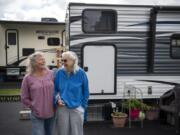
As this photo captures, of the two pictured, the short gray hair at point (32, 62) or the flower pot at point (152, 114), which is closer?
the short gray hair at point (32, 62)

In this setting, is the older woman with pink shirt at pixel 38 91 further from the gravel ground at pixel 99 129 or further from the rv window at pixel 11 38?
the rv window at pixel 11 38

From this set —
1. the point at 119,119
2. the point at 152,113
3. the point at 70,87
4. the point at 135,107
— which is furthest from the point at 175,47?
the point at 70,87

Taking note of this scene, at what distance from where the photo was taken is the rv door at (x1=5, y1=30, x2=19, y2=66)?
13570mm

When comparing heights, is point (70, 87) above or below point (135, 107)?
above

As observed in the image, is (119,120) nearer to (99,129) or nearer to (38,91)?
(99,129)

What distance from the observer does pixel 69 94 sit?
13.9ft

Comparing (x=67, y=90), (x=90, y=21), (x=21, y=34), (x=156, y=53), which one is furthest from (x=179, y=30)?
(x=21, y=34)

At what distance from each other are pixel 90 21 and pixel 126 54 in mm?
1044

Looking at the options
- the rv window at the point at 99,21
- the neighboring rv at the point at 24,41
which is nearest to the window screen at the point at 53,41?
the neighboring rv at the point at 24,41

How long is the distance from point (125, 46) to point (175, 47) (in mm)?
1188

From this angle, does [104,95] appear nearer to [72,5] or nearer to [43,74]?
[72,5]

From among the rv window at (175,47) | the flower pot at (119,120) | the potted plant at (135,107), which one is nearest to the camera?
the flower pot at (119,120)

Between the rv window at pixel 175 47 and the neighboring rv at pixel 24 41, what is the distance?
6.54 m

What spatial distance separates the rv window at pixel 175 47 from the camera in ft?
24.9
